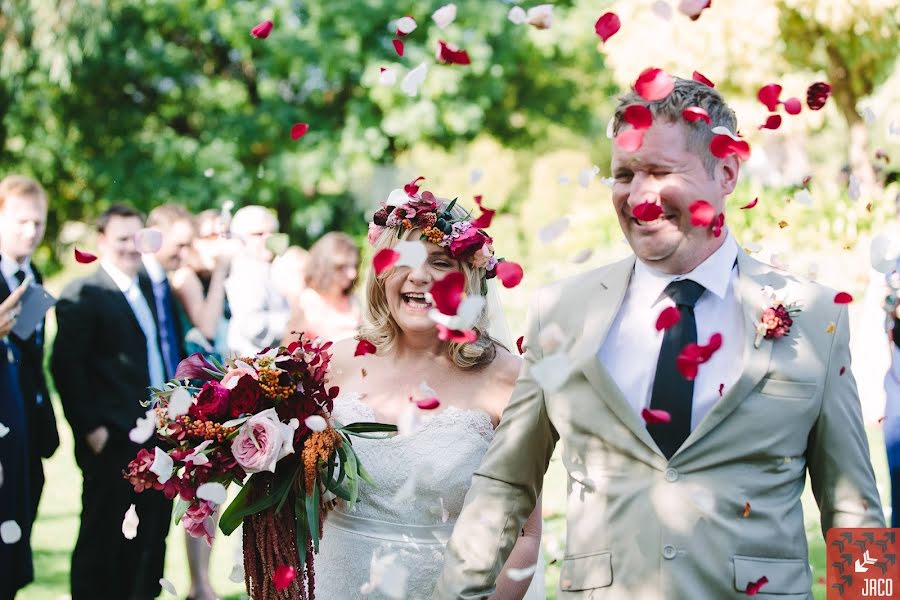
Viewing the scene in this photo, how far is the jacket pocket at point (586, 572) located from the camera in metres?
2.69

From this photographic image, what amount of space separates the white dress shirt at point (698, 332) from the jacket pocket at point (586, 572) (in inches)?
14.8

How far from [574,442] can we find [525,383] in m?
0.25

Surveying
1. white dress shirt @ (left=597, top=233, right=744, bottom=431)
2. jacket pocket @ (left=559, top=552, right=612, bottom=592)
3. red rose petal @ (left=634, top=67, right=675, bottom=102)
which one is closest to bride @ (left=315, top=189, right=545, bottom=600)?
jacket pocket @ (left=559, top=552, right=612, bottom=592)

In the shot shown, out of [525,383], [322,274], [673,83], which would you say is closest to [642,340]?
[525,383]

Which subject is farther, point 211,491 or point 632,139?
point 211,491

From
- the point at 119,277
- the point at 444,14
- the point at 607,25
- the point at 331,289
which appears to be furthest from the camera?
the point at 331,289

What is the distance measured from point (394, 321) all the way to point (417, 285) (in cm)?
29

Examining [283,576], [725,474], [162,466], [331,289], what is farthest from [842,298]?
[331,289]

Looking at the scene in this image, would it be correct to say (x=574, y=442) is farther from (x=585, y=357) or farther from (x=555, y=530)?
(x=555, y=530)

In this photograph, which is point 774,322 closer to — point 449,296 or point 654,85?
point 654,85

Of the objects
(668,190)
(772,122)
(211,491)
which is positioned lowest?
(211,491)

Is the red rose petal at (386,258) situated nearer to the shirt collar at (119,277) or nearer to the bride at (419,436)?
the bride at (419,436)

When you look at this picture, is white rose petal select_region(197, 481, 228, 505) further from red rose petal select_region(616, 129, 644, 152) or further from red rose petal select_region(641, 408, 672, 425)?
red rose petal select_region(616, 129, 644, 152)

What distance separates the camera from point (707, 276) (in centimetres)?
276
